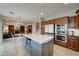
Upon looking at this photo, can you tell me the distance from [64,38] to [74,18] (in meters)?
1.04

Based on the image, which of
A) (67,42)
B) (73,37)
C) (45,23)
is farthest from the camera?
(45,23)

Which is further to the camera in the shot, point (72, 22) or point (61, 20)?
point (61, 20)

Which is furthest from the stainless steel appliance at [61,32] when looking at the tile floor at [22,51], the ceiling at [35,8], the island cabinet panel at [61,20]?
the ceiling at [35,8]

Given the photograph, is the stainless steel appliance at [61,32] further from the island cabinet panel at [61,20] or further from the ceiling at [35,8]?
the ceiling at [35,8]

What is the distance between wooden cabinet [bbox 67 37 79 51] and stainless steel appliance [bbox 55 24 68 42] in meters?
0.27

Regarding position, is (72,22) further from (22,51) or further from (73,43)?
(22,51)

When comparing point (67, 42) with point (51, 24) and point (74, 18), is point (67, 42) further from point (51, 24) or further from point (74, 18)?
point (51, 24)

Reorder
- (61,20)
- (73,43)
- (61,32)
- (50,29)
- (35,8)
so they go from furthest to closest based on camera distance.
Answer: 1. (50,29)
2. (61,20)
3. (61,32)
4. (73,43)
5. (35,8)

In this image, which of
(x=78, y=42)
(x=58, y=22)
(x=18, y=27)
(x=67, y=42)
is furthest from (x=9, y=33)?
(x=78, y=42)

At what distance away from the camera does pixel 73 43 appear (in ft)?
12.8

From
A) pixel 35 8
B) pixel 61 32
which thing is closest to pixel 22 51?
pixel 35 8

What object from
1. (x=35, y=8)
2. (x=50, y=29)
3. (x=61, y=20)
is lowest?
(x=50, y=29)

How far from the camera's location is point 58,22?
4879 mm

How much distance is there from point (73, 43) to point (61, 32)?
87 cm
